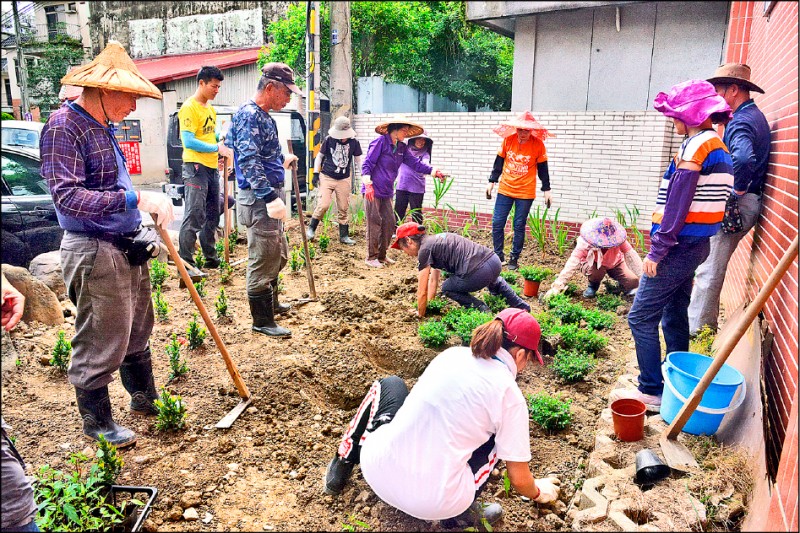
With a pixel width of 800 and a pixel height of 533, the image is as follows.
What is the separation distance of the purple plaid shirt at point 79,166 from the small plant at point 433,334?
249 cm

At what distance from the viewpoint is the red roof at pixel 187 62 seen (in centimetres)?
1520

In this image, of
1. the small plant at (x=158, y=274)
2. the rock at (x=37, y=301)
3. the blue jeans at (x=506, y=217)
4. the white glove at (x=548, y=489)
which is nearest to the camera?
the white glove at (x=548, y=489)

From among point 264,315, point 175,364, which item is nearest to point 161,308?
point 264,315

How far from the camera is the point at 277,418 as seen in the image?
11.2 feet

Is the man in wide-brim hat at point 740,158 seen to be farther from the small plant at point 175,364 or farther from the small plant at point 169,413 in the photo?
the small plant at point 175,364

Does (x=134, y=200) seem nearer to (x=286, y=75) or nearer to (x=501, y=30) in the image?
(x=286, y=75)

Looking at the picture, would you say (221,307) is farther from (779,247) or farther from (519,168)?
(779,247)

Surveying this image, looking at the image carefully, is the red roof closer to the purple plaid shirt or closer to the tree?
the tree

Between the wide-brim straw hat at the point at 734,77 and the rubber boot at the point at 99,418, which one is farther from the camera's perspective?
the wide-brim straw hat at the point at 734,77

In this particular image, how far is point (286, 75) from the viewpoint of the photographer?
4.12 metres

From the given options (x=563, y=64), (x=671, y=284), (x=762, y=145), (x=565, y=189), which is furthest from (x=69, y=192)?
(x=563, y=64)

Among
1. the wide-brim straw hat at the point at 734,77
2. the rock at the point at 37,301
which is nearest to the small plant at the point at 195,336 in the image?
the rock at the point at 37,301

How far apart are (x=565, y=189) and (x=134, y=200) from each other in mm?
6599

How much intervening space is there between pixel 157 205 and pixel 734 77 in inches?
156
